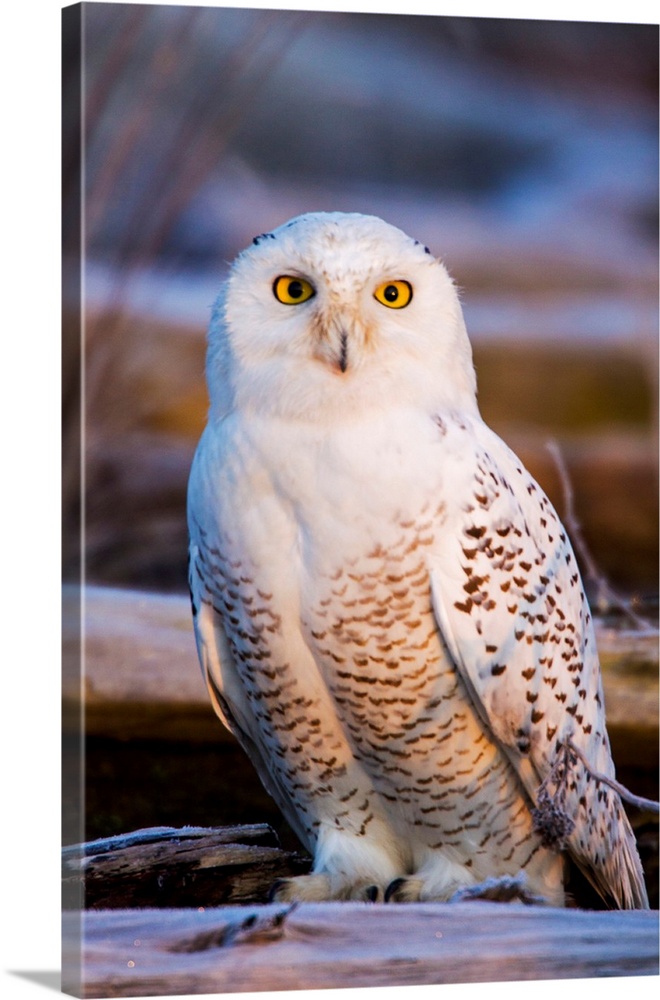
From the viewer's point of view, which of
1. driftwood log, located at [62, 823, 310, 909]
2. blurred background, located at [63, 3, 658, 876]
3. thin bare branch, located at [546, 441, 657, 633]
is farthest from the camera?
thin bare branch, located at [546, 441, 657, 633]

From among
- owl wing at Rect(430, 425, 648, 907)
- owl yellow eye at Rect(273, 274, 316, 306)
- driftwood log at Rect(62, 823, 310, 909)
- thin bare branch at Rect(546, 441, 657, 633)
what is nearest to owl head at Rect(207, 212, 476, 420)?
owl yellow eye at Rect(273, 274, 316, 306)

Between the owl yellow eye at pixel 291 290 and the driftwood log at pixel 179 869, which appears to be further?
the driftwood log at pixel 179 869

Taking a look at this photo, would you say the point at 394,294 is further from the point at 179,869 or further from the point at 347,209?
the point at 179,869

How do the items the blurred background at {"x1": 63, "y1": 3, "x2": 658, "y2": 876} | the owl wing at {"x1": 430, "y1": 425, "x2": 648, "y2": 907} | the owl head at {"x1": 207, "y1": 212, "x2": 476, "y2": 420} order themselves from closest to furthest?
the owl head at {"x1": 207, "y1": 212, "x2": 476, "y2": 420}, the owl wing at {"x1": 430, "y1": 425, "x2": 648, "y2": 907}, the blurred background at {"x1": 63, "y1": 3, "x2": 658, "y2": 876}

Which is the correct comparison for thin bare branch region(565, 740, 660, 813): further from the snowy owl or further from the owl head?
the owl head

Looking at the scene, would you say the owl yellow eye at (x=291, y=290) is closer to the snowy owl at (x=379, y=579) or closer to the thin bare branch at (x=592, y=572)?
the snowy owl at (x=379, y=579)

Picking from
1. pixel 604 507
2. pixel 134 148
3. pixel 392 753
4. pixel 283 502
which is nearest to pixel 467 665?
pixel 392 753

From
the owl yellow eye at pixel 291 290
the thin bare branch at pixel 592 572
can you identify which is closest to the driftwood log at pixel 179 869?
the thin bare branch at pixel 592 572

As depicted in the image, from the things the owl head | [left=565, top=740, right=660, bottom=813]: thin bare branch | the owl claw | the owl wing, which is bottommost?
the owl claw
